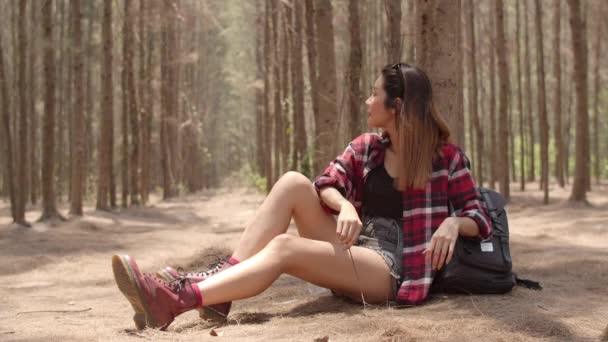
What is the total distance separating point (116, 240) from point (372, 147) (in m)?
6.02

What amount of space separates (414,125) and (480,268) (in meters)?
0.77

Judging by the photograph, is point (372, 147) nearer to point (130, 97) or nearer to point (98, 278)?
point (98, 278)

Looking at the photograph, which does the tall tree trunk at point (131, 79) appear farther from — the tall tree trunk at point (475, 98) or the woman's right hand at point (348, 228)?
the woman's right hand at point (348, 228)

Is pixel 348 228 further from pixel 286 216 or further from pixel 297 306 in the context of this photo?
pixel 297 306

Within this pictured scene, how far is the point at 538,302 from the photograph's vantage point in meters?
3.28

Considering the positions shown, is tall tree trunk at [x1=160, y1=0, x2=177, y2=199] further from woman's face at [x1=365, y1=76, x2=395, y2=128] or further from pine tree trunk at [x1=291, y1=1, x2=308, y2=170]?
woman's face at [x1=365, y1=76, x2=395, y2=128]

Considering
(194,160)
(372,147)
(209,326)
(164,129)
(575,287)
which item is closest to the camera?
(209,326)

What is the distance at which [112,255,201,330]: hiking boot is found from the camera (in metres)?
2.95

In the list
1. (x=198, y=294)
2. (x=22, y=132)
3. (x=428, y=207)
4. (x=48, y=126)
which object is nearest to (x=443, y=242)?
(x=428, y=207)

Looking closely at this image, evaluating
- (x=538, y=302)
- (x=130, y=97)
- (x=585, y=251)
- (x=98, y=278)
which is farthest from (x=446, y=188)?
(x=130, y=97)

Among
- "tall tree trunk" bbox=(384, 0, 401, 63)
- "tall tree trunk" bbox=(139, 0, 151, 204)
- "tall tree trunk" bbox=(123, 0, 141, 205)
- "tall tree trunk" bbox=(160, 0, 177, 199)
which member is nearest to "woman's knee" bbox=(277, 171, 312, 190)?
"tall tree trunk" bbox=(384, 0, 401, 63)

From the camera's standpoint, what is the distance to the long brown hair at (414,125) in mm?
3260

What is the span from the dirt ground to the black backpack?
0.07 metres

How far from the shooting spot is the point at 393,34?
23.0ft
